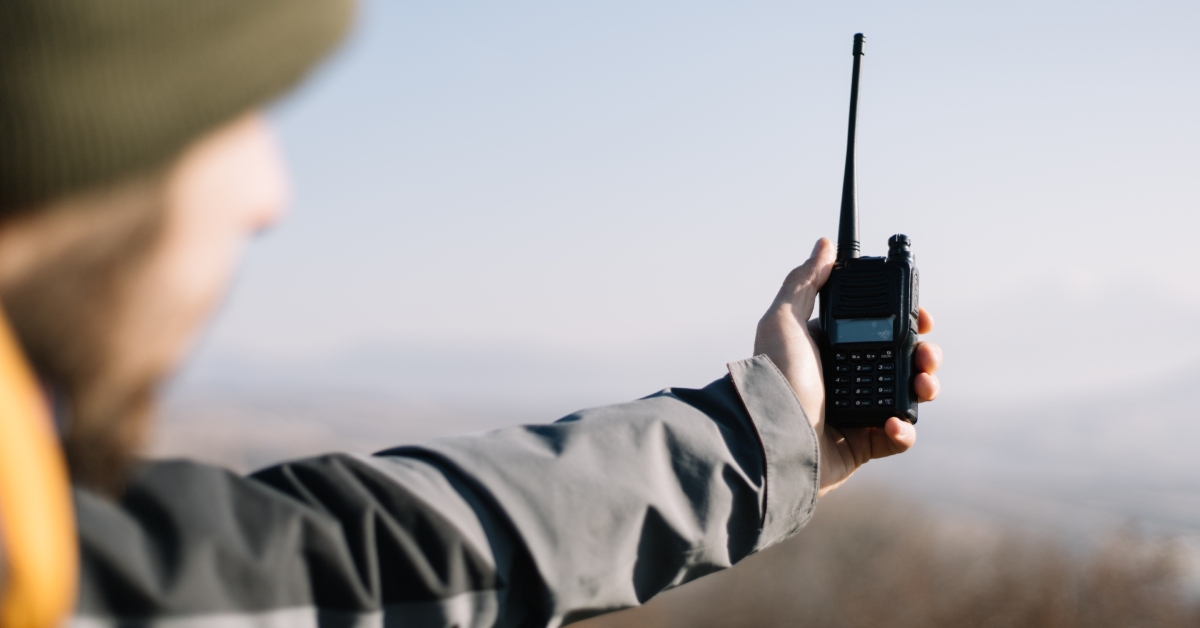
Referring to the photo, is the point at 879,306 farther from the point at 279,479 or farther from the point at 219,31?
the point at 219,31

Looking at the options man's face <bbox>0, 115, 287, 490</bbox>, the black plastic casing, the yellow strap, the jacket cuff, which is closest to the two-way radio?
the black plastic casing

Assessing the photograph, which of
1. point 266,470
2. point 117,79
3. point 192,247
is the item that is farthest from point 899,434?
point 117,79

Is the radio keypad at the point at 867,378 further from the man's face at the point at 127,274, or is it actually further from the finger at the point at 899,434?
the man's face at the point at 127,274

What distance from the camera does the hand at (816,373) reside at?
2.08 meters

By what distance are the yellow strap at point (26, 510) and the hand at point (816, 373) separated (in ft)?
4.89

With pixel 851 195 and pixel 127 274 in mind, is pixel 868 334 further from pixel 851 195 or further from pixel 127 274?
pixel 127 274

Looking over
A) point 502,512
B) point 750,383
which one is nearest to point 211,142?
point 502,512

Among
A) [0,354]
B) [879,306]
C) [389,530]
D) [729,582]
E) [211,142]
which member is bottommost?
[729,582]

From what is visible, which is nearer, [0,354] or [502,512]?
[0,354]

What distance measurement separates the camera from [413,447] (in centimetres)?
165

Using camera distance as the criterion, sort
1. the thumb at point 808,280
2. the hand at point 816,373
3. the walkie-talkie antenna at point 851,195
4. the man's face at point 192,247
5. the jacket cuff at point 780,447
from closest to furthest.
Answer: the man's face at point 192,247, the jacket cuff at point 780,447, the hand at point 816,373, the thumb at point 808,280, the walkie-talkie antenna at point 851,195

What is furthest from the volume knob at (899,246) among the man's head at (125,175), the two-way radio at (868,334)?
the man's head at (125,175)

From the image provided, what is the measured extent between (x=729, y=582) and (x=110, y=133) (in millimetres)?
6215

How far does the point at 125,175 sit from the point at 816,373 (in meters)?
1.62
